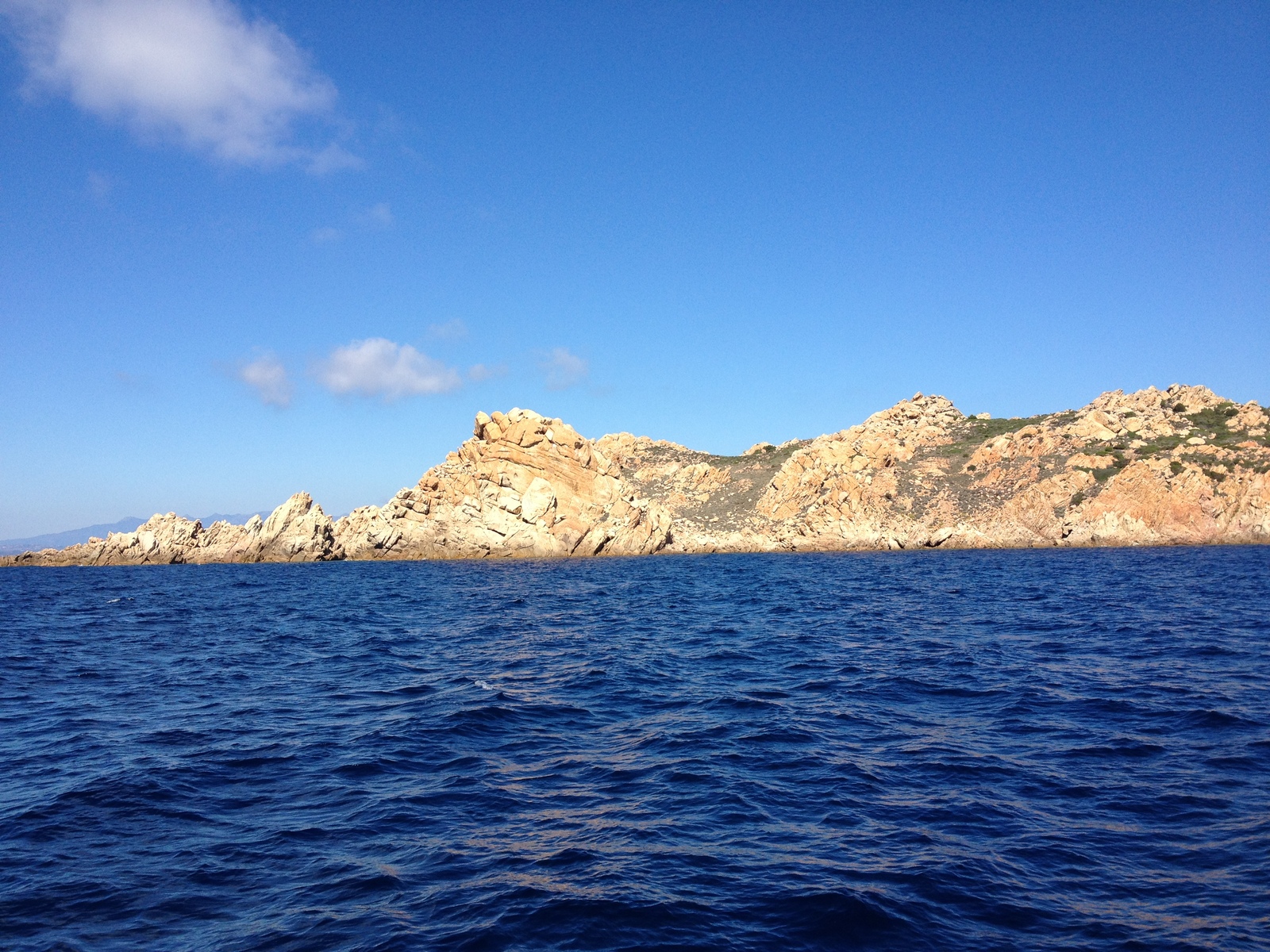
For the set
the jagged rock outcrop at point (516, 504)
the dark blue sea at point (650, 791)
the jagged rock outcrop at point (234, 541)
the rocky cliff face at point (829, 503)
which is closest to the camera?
the dark blue sea at point (650, 791)

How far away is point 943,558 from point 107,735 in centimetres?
7136

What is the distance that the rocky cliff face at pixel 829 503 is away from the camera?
83250 millimetres

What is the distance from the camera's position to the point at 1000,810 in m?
10.9

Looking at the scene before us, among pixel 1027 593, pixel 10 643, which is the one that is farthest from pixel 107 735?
pixel 1027 593

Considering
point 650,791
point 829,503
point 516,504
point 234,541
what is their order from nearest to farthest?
1. point 650,791
2. point 516,504
3. point 829,503
4. point 234,541

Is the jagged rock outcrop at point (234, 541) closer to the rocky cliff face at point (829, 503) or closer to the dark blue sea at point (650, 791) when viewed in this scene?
the rocky cliff face at point (829, 503)

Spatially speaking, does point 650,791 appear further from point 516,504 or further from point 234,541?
point 234,541

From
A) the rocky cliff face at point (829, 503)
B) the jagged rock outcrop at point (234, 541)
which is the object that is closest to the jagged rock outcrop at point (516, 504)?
the rocky cliff face at point (829, 503)

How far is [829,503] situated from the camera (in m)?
96.7

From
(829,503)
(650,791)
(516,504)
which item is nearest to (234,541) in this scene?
(516,504)

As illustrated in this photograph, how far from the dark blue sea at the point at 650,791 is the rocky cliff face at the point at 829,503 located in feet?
201

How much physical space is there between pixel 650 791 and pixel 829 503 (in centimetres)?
8811

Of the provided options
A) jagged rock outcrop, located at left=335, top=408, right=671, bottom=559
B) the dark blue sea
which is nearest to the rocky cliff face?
jagged rock outcrop, located at left=335, top=408, right=671, bottom=559

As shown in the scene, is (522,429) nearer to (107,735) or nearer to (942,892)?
(107,735)
